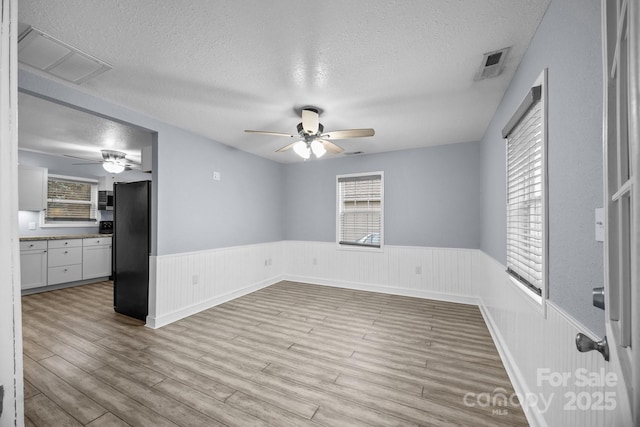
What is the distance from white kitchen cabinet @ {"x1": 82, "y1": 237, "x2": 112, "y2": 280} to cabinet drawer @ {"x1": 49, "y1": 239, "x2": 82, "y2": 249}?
10 cm

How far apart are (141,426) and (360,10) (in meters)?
2.99

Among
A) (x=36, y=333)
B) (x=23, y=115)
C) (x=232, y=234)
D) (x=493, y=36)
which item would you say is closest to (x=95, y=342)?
(x=36, y=333)

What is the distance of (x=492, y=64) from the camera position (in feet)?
6.63

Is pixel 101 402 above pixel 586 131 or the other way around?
the other way around

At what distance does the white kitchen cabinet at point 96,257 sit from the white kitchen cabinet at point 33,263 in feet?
1.90

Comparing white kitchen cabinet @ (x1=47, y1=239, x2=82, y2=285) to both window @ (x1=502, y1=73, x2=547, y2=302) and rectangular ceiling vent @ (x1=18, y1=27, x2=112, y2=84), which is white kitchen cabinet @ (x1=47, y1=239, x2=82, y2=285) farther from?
window @ (x1=502, y1=73, x2=547, y2=302)

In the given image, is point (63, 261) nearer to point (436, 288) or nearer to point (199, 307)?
point (199, 307)

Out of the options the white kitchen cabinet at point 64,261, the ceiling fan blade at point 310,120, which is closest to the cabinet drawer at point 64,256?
the white kitchen cabinet at point 64,261

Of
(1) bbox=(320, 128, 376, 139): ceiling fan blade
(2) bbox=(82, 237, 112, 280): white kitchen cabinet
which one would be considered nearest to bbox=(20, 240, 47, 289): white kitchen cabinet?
(2) bbox=(82, 237, 112, 280): white kitchen cabinet

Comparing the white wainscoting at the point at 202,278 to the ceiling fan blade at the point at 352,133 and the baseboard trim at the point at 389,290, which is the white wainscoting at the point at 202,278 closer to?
the baseboard trim at the point at 389,290

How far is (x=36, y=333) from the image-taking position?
115 inches

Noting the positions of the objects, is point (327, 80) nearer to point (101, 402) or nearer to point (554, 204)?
point (554, 204)

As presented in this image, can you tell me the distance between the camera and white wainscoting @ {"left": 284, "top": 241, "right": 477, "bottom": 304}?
409cm

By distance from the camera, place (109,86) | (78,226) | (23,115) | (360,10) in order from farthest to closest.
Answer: (78,226), (23,115), (109,86), (360,10)
